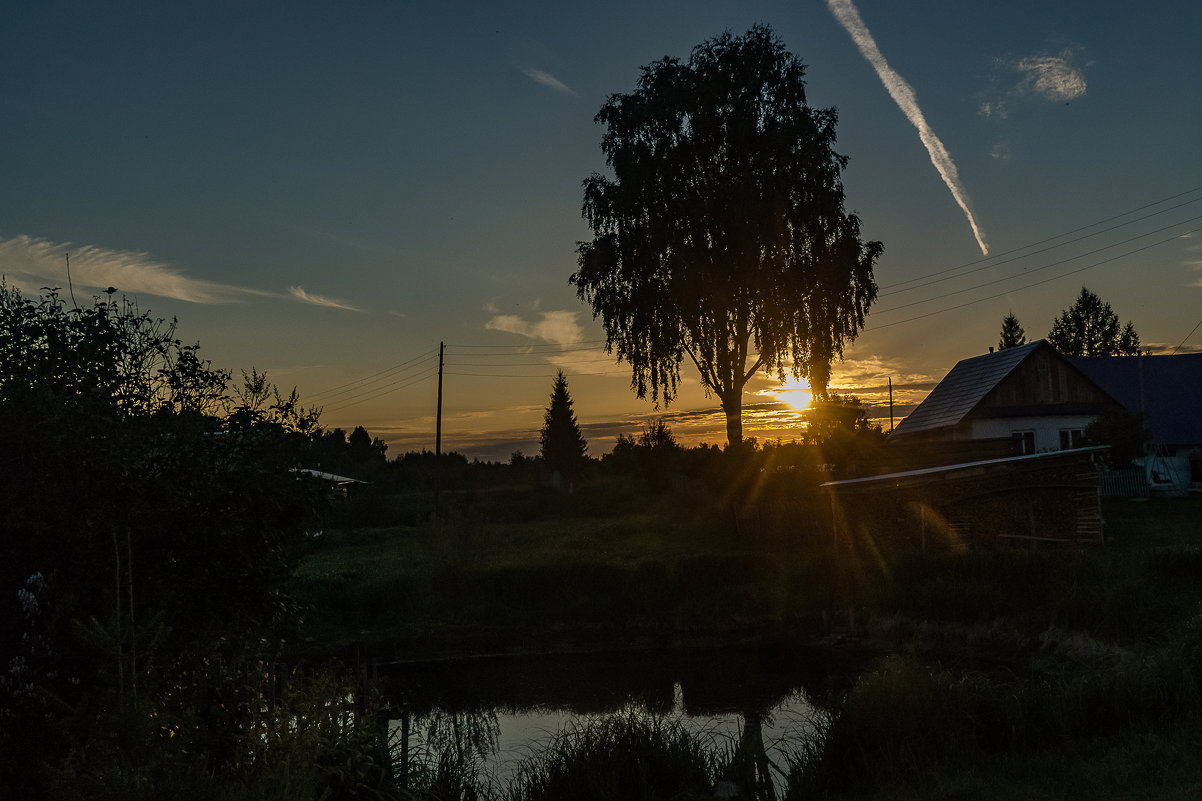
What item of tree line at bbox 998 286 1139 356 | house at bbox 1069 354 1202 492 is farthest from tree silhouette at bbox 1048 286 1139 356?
house at bbox 1069 354 1202 492

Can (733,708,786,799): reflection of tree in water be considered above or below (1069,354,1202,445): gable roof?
below

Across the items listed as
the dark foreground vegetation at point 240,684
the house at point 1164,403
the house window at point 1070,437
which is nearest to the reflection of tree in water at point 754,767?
the dark foreground vegetation at point 240,684

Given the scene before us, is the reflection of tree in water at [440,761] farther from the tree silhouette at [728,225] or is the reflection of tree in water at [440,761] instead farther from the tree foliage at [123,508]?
the tree silhouette at [728,225]

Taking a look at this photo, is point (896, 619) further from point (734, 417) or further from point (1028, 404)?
point (1028, 404)

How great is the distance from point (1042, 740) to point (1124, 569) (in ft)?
36.0

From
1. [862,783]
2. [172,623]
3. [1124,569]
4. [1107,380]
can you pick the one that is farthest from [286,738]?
[1107,380]

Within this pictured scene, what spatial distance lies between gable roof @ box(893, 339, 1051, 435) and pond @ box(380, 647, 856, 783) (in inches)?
728

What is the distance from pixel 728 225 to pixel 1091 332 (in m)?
61.6

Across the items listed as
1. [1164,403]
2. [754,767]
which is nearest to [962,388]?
[1164,403]

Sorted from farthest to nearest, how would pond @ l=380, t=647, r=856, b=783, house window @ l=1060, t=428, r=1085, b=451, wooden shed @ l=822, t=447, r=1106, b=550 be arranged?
house window @ l=1060, t=428, r=1085, b=451 < wooden shed @ l=822, t=447, r=1106, b=550 < pond @ l=380, t=647, r=856, b=783

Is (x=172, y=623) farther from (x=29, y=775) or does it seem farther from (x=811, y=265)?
(x=811, y=265)

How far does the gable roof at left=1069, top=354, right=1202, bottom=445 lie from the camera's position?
125 feet

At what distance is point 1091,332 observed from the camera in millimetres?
75125

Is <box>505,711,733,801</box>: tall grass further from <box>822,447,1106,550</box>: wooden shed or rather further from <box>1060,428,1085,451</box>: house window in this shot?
<box>1060,428,1085,451</box>: house window
